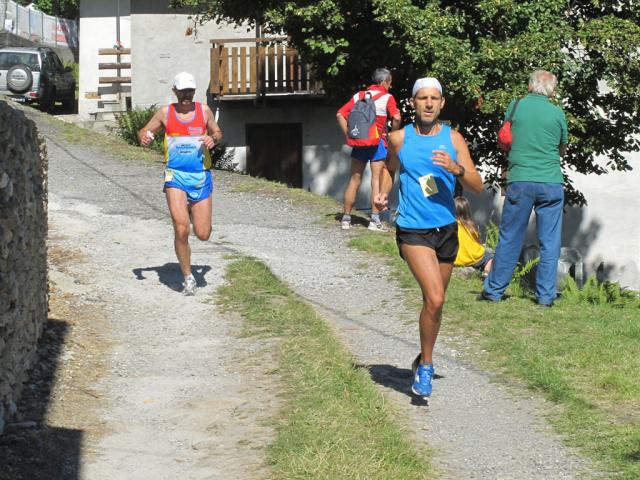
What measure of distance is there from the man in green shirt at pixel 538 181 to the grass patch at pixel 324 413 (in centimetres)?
169

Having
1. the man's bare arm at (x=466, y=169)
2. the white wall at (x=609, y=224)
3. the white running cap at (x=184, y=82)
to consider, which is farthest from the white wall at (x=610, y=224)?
the man's bare arm at (x=466, y=169)

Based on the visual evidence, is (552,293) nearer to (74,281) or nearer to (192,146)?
(192,146)

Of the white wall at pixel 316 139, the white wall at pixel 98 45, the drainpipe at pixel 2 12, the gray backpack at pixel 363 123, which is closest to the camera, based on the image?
the gray backpack at pixel 363 123

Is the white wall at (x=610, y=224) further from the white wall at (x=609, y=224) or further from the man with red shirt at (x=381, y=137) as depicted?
the man with red shirt at (x=381, y=137)

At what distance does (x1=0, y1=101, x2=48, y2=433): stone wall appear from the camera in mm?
6133

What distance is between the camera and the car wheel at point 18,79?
2766cm

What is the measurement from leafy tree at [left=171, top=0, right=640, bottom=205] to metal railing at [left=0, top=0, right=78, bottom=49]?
76.1ft

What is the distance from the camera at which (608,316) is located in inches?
355

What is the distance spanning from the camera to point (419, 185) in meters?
6.55

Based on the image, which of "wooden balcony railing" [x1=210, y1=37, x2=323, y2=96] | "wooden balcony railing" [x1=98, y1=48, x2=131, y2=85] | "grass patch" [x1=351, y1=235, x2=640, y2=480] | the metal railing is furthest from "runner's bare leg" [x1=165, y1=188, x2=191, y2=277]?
the metal railing

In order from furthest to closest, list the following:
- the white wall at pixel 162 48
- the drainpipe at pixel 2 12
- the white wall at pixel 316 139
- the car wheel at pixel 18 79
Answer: the drainpipe at pixel 2 12, the car wheel at pixel 18 79, the white wall at pixel 162 48, the white wall at pixel 316 139

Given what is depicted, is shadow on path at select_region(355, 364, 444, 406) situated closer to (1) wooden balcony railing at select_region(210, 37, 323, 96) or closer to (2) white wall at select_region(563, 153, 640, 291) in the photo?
(2) white wall at select_region(563, 153, 640, 291)

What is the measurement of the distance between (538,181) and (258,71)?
15.5m

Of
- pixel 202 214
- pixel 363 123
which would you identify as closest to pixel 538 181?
pixel 202 214
